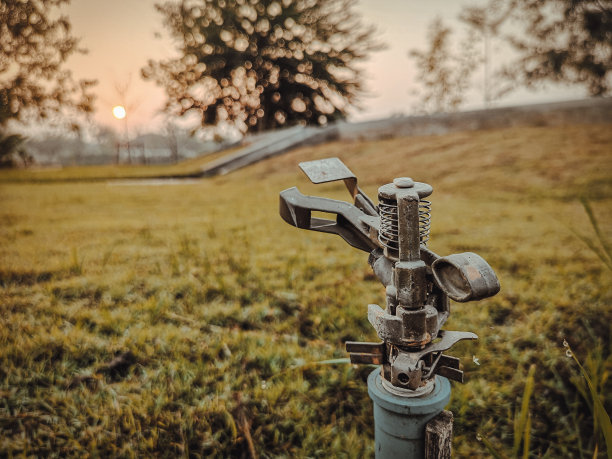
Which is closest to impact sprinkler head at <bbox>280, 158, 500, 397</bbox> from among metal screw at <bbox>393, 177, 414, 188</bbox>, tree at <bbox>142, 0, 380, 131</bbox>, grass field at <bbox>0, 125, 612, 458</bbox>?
A: metal screw at <bbox>393, 177, 414, 188</bbox>

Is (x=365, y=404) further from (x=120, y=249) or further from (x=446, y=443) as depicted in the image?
(x=120, y=249)

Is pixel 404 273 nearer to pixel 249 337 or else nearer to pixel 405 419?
pixel 405 419

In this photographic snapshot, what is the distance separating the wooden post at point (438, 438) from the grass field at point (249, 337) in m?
0.13

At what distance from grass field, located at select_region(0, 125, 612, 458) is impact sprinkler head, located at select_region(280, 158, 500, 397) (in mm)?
286

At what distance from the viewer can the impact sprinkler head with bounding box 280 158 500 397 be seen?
846 millimetres

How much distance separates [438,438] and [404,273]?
426 mm

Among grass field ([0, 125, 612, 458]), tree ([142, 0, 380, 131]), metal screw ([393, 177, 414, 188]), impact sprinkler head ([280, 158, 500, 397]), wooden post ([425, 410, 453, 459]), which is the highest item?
tree ([142, 0, 380, 131])

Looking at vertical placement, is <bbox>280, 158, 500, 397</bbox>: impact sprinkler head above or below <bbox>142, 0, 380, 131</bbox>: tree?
below

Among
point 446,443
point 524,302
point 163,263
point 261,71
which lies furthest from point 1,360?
point 261,71

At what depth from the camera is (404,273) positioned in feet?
2.96

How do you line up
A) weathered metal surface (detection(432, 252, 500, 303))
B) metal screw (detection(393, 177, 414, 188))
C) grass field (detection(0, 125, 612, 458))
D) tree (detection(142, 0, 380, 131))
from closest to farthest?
1. weathered metal surface (detection(432, 252, 500, 303))
2. metal screw (detection(393, 177, 414, 188))
3. grass field (detection(0, 125, 612, 458))
4. tree (detection(142, 0, 380, 131))

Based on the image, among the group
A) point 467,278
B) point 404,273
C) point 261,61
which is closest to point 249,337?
point 404,273

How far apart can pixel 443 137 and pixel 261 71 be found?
597 inches

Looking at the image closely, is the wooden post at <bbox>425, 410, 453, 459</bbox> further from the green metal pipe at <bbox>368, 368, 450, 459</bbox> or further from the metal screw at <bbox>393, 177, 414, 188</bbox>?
the metal screw at <bbox>393, 177, 414, 188</bbox>
